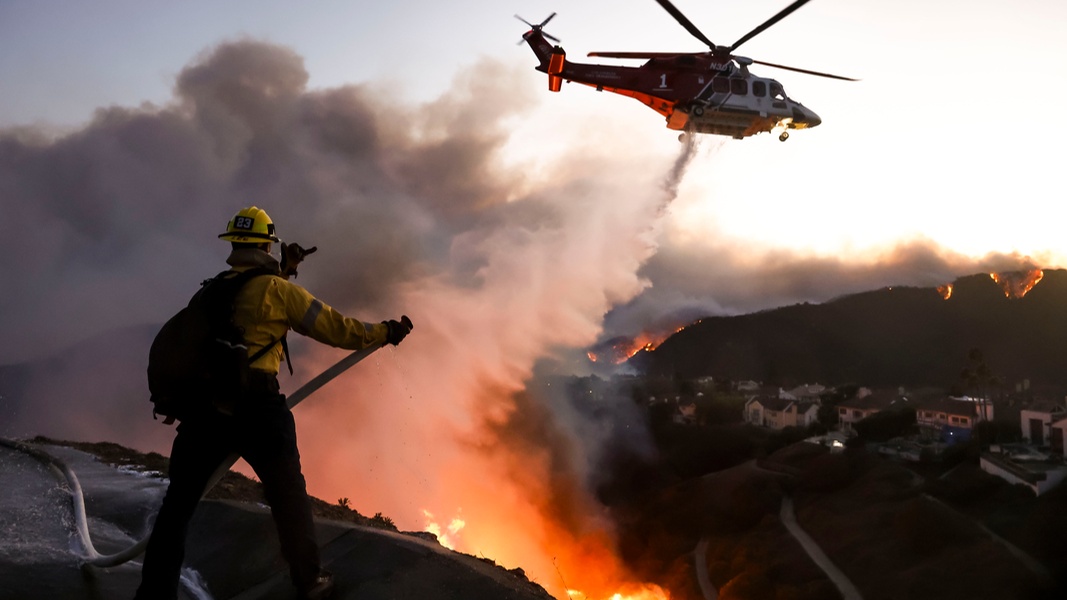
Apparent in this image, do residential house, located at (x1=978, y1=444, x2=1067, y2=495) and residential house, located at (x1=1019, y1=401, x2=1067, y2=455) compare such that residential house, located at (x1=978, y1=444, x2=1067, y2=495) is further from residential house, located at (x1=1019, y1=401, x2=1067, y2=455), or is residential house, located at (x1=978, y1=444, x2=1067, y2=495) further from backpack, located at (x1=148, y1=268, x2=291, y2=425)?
backpack, located at (x1=148, y1=268, x2=291, y2=425)

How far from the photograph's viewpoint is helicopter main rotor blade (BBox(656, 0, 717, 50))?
65.1ft

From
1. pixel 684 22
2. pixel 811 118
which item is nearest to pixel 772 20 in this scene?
pixel 684 22

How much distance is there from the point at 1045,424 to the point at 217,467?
63103mm

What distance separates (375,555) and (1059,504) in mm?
46088

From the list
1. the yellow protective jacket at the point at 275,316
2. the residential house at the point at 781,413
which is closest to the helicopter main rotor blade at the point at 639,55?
the yellow protective jacket at the point at 275,316

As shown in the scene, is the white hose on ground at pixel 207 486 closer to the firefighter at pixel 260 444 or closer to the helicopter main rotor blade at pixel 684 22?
the firefighter at pixel 260 444

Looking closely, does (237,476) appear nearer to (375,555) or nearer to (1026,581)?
(375,555)

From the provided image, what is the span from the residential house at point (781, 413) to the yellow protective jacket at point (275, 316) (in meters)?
75.8

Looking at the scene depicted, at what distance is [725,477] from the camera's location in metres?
54.5

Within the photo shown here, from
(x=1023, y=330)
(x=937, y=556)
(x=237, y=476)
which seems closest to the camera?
(x=237, y=476)

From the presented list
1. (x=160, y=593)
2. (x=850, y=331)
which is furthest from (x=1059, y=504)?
(x=850, y=331)

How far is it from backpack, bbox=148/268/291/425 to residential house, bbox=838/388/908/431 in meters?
71.7

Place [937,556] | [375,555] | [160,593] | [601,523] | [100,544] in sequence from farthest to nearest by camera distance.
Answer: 1. [601,523]
2. [937,556]
3. [100,544]
4. [375,555]
5. [160,593]

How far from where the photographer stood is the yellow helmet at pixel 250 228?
4.47 metres
